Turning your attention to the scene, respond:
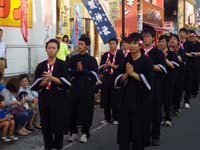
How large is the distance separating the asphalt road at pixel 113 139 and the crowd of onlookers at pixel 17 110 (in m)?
0.21

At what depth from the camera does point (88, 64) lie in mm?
Answer: 9508

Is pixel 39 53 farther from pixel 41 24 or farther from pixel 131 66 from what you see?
pixel 131 66

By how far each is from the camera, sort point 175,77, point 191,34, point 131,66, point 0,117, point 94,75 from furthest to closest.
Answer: point 191,34
point 175,77
point 94,75
point 0,117
point 131,66

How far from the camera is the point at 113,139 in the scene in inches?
383

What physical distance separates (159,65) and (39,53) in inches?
246

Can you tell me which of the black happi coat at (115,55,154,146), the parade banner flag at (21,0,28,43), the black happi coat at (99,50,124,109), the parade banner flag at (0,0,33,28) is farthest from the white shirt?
the black happi coat at (115,55,154,146)

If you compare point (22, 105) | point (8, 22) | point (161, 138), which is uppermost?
point (8, 22)

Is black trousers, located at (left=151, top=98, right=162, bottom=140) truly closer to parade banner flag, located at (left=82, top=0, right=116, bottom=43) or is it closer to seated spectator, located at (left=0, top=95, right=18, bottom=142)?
seated spectator, located at (left=0, top=95, right=18, bottom=142)

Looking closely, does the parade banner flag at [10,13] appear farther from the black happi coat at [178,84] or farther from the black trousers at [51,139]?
the black trousers at [51,139]

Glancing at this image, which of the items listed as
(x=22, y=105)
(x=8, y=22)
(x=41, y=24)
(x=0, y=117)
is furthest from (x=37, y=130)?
(x=41, y=24)

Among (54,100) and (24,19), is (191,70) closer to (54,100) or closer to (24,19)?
(24,19)

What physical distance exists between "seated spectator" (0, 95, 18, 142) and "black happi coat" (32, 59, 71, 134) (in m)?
1.37

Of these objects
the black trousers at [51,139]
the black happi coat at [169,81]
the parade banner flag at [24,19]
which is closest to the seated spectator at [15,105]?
the black trousers at [51,139]

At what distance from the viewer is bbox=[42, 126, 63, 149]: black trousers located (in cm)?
782
